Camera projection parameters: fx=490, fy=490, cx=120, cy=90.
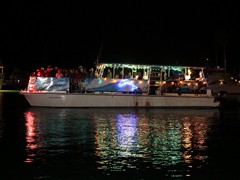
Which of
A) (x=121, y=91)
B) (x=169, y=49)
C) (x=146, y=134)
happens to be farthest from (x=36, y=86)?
(x=146, y=134)

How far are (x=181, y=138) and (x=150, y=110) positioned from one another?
13.6 metres

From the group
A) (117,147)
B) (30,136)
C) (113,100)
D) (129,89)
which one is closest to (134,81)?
(129,89)

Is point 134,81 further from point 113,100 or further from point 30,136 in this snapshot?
point 30,136

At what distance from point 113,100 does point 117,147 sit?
16.9m

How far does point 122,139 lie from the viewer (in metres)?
18.9

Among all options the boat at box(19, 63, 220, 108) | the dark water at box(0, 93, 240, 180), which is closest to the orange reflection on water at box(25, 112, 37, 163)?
the dark water at box(0, 93, 240, 180)

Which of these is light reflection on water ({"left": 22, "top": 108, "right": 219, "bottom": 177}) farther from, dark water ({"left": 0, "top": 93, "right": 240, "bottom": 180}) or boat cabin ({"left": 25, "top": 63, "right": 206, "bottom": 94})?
boat cabin ({"left": 25, "top": 63, "right": 206, "bottom": 94})

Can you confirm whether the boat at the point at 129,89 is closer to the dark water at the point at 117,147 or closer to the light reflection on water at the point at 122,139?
the light reflection on water at the point at 122,139

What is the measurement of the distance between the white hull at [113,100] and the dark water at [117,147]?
4.83m

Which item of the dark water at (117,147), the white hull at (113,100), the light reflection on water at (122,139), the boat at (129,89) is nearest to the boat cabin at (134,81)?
the boat at (129,89)

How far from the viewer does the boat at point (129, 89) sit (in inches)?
1314

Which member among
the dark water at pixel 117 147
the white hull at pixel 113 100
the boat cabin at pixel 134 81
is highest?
the boat cabin at pixel 134 81

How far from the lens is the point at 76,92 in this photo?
33.8 m

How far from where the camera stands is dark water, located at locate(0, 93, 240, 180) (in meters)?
13.4
